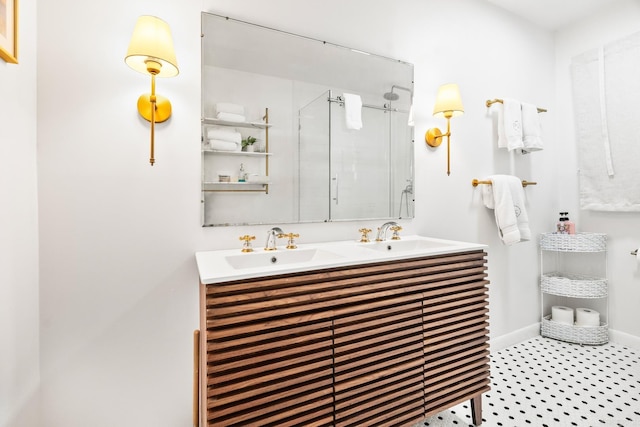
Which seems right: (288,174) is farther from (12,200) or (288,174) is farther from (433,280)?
(12,200)

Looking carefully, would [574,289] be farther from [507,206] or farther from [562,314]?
[507,206]

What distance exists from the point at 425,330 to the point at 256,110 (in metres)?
1.35

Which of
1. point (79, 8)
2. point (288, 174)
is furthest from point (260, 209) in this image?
point (79, 8)

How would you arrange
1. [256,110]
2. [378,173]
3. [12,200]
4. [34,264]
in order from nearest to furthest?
[12,200] → [34,264] → [256,110] → [378,173]

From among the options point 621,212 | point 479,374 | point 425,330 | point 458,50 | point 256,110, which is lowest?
point 479,374

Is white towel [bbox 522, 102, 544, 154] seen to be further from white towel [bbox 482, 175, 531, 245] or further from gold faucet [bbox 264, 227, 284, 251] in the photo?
gold faucet [bbox 264, 227, 284, 251]

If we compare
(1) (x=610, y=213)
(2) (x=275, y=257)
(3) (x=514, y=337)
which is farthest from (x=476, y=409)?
(1) (x=610, y=213)

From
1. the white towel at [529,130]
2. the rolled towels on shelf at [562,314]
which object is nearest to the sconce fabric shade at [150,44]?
the white towel at [529,130]

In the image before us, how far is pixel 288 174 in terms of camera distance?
173cm

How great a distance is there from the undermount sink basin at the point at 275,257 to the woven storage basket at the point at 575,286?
2.25m

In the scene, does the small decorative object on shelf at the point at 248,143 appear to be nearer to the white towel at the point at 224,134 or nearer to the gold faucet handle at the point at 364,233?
the white towel at the point at 224,134

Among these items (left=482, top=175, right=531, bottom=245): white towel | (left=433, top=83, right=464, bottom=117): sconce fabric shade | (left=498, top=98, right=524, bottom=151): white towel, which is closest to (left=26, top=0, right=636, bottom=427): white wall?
(left=433, top=83, right=464, bottom=117): sconce fabric shade

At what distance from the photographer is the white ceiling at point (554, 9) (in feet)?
8.29

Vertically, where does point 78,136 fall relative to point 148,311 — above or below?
above
